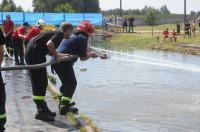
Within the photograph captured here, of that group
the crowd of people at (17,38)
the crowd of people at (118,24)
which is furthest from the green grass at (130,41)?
the crowd of people at (17,38)

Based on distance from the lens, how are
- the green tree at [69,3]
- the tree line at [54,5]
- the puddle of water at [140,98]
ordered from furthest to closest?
the tree line at [54,5], the green tree at [69,3], the puddle of water at [140,98]

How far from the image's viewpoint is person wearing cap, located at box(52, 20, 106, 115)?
9.93 m

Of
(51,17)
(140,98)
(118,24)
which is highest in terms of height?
(51,17)

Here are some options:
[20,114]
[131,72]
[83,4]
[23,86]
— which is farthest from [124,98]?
[83,4]

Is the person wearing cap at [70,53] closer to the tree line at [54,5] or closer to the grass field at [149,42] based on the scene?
the grass field at [149,42]

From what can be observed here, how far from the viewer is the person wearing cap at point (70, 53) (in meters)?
9.93

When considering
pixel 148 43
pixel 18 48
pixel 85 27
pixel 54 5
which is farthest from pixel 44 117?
pixel 54 5

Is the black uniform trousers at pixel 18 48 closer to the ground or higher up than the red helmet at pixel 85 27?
closer to the ground

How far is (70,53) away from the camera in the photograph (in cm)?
1000

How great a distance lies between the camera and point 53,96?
12.2 metres

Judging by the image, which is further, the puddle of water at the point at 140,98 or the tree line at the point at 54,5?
the tree line at the point at 54,5

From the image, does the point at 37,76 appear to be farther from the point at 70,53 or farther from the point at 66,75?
the point at 70,53

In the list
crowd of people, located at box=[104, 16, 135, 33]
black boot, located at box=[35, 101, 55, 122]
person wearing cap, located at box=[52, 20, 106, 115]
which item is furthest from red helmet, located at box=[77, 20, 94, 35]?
crowd of people, located at box=[104, 16, 135, 33]

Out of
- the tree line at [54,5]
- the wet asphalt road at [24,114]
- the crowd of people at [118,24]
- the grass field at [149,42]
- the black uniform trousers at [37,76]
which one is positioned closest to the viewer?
the wet asphalt road at [24,114]
